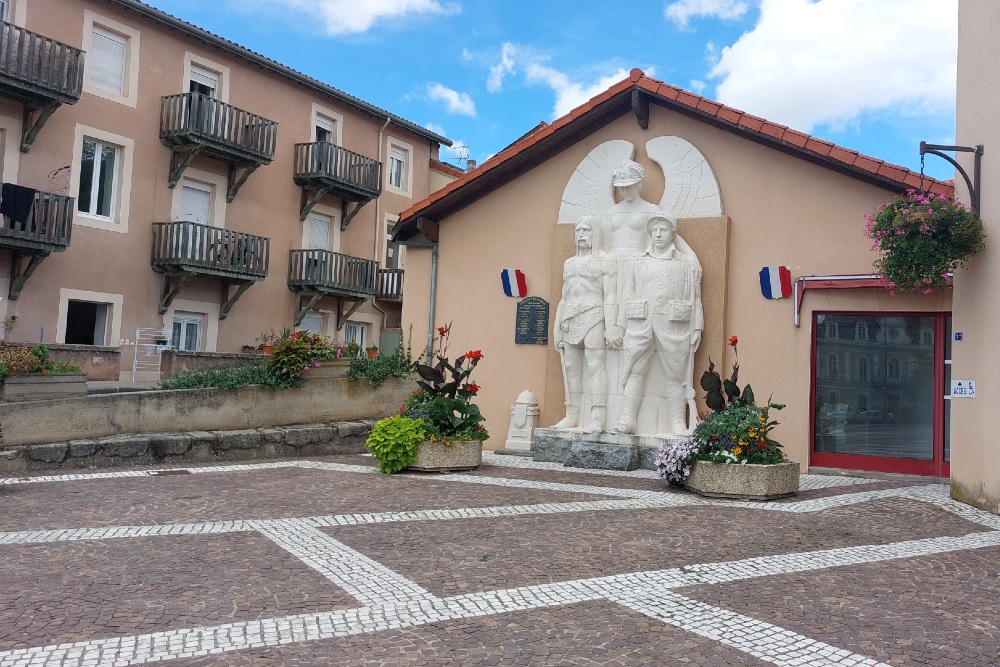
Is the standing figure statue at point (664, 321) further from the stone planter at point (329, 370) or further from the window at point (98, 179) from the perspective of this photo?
the window at point (98, 179)

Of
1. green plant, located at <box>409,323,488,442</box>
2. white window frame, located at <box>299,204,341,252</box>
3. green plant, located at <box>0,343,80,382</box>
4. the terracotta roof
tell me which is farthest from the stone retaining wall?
the terracotta roof

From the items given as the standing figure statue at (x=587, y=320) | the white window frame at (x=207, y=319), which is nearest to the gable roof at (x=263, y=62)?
the white window frame at (x=207, y=319)

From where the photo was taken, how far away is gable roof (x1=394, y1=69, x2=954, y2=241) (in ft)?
30.2

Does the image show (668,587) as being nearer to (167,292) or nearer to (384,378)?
(384,378)

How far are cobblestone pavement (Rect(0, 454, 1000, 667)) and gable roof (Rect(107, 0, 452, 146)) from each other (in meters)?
12.8

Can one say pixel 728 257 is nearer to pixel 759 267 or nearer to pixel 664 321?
pixel 759 267

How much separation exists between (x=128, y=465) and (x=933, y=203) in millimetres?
9367

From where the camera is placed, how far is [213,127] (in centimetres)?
1808

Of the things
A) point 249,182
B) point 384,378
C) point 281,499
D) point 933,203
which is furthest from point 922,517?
point 249,182

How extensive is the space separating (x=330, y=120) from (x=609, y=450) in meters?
15.8

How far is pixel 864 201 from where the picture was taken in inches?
376

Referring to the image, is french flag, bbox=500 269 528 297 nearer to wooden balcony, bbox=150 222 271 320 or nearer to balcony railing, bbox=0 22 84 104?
wooden balcony, bbox=150 222 271 320

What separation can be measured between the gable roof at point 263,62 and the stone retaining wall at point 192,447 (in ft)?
35.9

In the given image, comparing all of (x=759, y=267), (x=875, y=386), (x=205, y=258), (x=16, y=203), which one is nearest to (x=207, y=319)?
(x=205, y=258)
